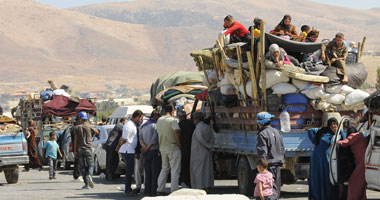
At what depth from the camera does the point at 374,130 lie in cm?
1114

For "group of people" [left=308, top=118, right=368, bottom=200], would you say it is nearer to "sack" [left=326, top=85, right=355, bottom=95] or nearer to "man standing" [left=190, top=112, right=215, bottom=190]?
"sack" [left=326, top=85, right=355, bottom=95]

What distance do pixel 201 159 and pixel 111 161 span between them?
6115 mm

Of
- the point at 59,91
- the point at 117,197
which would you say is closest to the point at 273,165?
the point at 117,197

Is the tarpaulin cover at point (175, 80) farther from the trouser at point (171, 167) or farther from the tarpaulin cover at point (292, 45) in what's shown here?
the tarpaulin cover at point (292, 45)

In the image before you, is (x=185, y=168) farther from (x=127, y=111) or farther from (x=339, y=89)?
(x=127, y=111)

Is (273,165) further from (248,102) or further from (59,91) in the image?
(59,91)

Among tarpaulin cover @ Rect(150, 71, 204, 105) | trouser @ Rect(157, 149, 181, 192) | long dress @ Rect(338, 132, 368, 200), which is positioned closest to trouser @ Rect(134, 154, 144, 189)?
trouser @ Rect(157, 149, 181, 192)

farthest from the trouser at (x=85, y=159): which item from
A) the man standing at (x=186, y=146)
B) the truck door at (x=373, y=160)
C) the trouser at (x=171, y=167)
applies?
the truck door at (x=373, y=160)

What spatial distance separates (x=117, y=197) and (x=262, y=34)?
14.5 ft

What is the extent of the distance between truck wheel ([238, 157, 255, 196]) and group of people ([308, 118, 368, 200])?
2.33 m

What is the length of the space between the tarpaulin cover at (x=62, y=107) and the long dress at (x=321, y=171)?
72.6 ft

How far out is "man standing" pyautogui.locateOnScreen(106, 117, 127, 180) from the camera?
67.3ft

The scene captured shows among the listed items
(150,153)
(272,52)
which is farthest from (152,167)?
(272,52)

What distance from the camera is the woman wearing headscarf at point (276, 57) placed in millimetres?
14258
